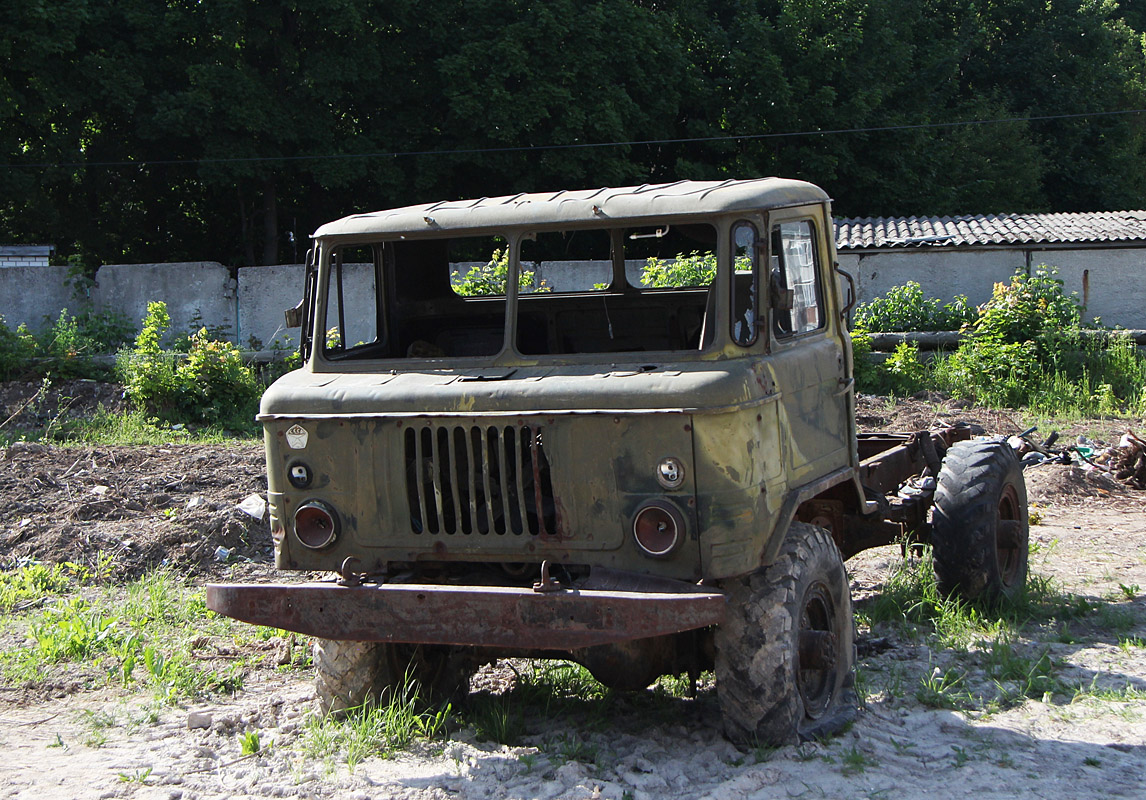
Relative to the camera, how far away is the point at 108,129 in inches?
998

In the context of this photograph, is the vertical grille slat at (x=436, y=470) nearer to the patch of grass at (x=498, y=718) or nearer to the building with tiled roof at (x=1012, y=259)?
the patch of grass at (x=498, y=718)

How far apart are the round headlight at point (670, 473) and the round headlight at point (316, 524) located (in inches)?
55.6

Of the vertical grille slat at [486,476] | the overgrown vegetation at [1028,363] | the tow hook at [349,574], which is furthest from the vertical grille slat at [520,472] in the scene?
the overgrown vegetation at [1028,363]

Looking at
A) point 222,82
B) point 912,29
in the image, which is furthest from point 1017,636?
point 912,29

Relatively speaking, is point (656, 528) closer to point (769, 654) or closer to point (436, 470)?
point (769, 654)

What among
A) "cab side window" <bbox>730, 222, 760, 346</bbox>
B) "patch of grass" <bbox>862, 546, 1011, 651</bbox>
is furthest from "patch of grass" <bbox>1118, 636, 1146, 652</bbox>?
"cab side window" <bbox>730, 222, 760, 346</bbox>

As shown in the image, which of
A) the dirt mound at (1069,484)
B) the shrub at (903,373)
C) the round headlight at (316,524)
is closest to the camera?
the round headlight at (316,524)

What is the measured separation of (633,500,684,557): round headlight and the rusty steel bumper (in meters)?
0.18

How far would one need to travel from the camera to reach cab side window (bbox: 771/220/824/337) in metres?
5.06

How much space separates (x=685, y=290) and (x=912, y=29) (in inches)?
1122

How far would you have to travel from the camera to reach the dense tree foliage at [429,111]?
23.6 m

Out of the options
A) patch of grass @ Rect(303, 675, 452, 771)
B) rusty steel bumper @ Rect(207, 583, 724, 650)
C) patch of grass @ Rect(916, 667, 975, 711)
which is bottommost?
patch of grass @ Rect(916, 667, 975, 711)

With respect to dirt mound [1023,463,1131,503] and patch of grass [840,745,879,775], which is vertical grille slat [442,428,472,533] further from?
dirt mound [1023,463,1131,503]

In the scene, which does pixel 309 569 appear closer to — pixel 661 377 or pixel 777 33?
pixel 661 377
